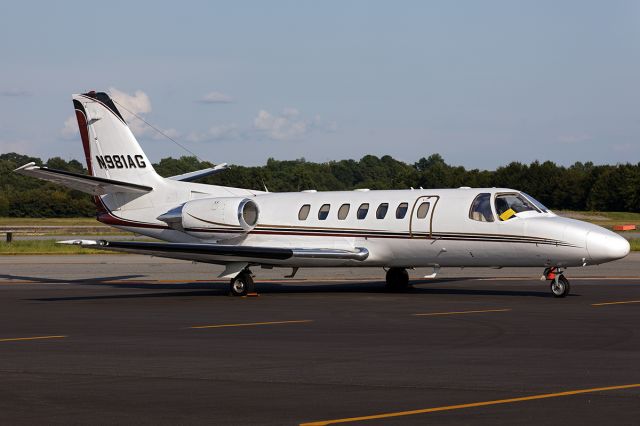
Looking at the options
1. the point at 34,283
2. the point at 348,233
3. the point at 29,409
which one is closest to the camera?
the point at 29,409

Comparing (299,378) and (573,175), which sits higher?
(573,175)

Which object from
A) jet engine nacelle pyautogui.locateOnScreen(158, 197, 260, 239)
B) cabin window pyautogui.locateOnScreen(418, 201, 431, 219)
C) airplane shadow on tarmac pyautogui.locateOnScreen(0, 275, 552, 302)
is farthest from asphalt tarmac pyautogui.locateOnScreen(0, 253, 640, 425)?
cabin window pyautogui.locateOnScreen(418, 201, 431, 219)

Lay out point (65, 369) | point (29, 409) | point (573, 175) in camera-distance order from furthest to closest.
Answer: point (573, 175)
point (65, 369)
point (29, 409)

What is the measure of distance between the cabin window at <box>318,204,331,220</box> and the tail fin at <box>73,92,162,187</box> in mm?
5521

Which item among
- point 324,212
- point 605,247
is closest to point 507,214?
point 605,247

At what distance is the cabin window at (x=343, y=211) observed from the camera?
25612mm

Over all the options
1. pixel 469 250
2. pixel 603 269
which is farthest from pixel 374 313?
pixel 603 269

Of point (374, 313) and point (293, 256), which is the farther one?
point (293, 256)

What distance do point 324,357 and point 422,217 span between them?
37.3ft

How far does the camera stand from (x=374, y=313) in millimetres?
19562

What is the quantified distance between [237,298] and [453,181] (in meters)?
82.6

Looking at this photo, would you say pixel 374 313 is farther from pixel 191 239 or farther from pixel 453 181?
pixel 453 181

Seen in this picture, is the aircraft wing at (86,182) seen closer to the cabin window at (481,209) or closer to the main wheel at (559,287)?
the cabin window at (481,209)

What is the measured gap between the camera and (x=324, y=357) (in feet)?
43.3
